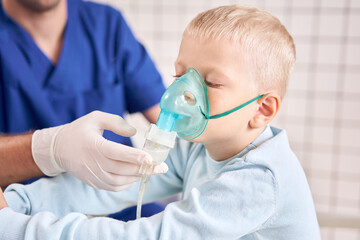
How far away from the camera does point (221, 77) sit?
83 cm

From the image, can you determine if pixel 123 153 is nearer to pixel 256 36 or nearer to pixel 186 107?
pixel 186 107

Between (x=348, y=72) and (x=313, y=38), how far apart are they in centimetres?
26

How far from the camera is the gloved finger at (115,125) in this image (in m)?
0.88

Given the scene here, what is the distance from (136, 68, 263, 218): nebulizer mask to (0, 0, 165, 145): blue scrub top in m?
0.60

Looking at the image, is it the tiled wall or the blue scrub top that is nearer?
the blue scrub top

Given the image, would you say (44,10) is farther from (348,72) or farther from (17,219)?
(348,72)

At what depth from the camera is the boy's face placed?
838 mm

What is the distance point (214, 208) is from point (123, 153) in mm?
216

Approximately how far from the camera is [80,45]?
1.43 metres

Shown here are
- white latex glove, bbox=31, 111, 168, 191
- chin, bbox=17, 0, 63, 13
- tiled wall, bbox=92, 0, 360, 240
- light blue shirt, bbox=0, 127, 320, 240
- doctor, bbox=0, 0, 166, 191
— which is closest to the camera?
light blue shirt, bbox=0, 127, 320, 240

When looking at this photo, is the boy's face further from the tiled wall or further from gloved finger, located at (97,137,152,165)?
the tiled wall

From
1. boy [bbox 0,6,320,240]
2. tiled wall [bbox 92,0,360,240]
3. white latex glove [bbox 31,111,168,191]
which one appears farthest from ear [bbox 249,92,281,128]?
tiled wall [bbox 92,0,360,240]

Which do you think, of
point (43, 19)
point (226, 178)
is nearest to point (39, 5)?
point (43, 19)

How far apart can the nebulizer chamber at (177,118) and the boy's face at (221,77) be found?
2 cm
